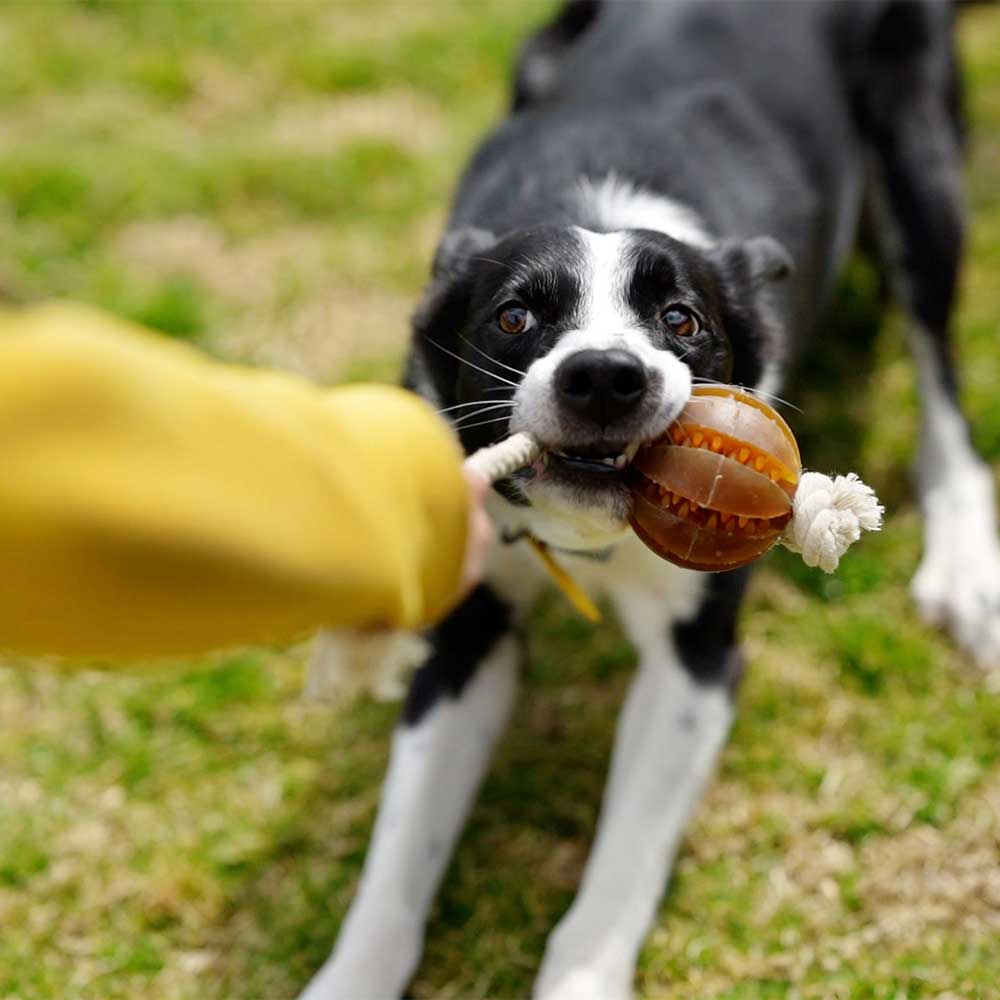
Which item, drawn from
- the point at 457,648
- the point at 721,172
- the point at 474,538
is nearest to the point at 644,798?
the point at 457,648

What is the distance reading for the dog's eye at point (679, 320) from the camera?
2.61 metres

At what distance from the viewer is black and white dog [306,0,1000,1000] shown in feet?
8.41

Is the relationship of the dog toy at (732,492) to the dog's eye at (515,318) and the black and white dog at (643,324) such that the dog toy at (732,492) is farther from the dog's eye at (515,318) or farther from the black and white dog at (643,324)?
the dog's eye at (515,318)

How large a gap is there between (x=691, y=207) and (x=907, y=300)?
46.1 inches

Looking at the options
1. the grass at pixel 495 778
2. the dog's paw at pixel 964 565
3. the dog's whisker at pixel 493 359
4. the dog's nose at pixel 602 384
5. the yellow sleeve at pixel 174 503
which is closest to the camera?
the yellow sleeve at pixel 174 503

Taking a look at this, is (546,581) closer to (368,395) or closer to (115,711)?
(115,711)

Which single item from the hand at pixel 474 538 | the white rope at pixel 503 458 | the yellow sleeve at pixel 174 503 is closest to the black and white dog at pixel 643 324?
the white rope at pixel 503 458

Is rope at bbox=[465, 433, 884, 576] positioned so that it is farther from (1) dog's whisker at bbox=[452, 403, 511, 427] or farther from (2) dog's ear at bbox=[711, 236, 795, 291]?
(2) dog's ear at bbox=[711, 236, 795, 291]

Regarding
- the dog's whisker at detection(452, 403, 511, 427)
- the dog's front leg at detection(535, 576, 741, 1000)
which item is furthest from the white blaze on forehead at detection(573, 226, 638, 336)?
the dog's front leg at detection(535, 576, 741, 1000)

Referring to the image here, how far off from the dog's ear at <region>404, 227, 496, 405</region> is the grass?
0.94m

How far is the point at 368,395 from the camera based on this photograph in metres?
1.73

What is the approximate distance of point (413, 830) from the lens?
2.87m

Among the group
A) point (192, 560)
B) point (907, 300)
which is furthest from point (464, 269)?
point (907, 300)

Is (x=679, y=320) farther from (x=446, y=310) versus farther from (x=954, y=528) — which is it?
(x=954, y=528)
